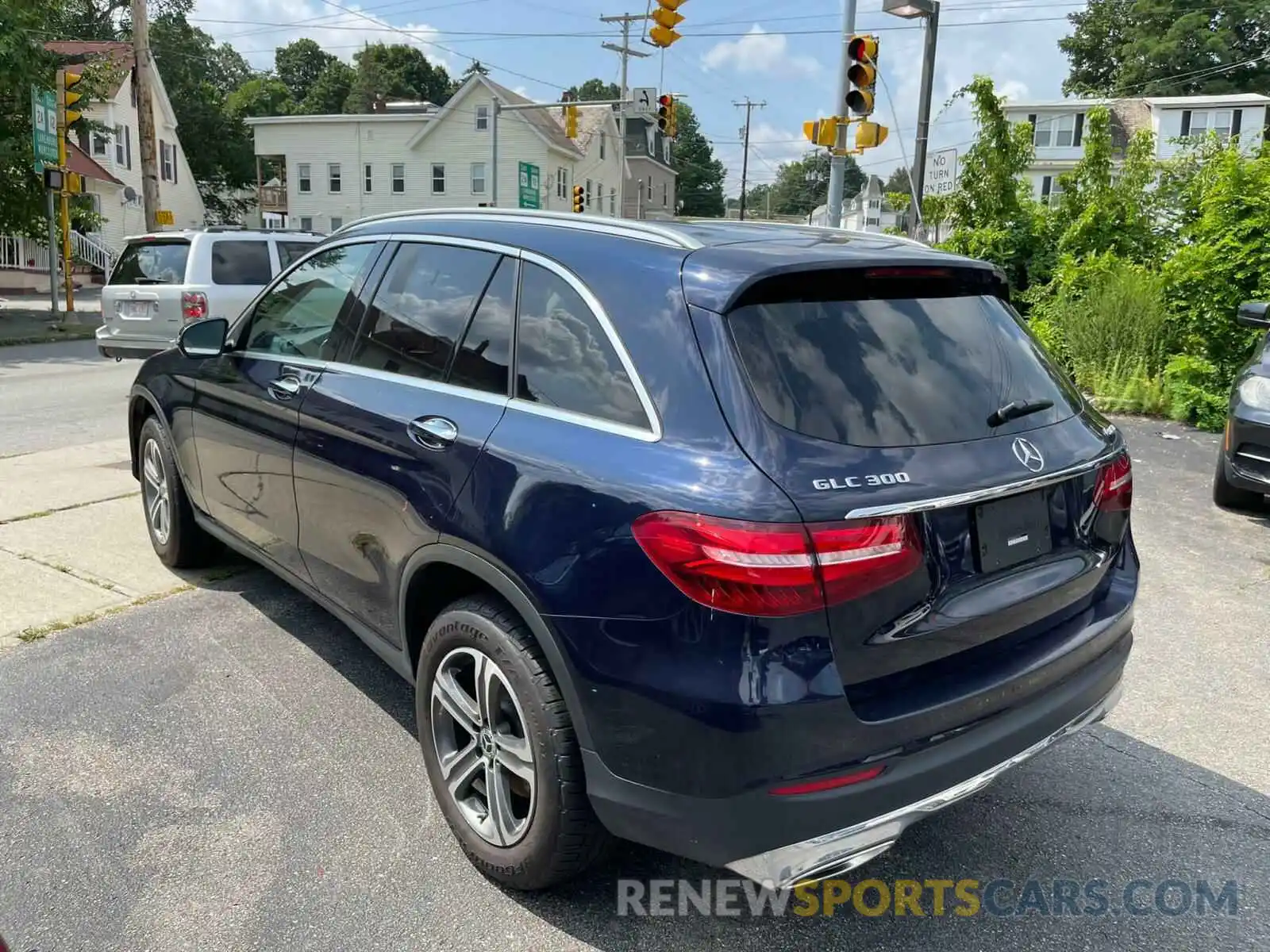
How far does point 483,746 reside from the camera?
9.18ft

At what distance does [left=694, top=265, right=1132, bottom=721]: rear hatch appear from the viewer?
2234 mm

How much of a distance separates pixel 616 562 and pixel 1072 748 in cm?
234

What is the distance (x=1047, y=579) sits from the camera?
264cm

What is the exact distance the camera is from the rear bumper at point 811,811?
7.22 ft

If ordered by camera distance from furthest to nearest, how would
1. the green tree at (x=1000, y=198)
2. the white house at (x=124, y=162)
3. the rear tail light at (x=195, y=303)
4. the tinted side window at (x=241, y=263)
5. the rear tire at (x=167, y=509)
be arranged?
the white house at (x=124, y=162)
the green tree at (x=1000, y=198)
the tinted side window at (x=241, y=263)
the rear tail light at (x=195, y=303)
the rear tire at (x=167, y=509)

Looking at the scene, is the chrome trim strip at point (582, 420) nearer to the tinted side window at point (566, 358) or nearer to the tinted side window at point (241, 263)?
the tinted side window at point (566, 358)

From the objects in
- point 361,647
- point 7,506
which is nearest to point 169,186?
point 7,506

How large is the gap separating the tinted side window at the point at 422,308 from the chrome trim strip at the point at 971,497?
→ 4.91 ft

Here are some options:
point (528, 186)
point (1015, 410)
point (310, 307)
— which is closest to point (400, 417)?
point (310, 307)

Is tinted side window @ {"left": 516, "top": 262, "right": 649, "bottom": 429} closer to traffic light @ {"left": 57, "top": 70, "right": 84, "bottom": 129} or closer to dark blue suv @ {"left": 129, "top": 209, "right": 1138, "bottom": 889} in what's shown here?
dark blue suv @ {"left": 129, "top": 209, "right": 1138, "bottom": 889}

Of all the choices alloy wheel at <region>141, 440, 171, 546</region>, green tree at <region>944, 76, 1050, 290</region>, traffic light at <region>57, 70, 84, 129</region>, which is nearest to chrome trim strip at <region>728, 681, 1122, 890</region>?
alloy wheel at <region>141, 440, 171, 546</region>

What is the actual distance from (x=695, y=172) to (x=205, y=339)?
111 metres

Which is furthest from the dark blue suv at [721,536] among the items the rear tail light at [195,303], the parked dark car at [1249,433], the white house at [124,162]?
the white house at [124,162]

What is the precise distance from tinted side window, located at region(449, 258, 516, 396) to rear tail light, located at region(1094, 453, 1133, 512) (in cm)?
175
